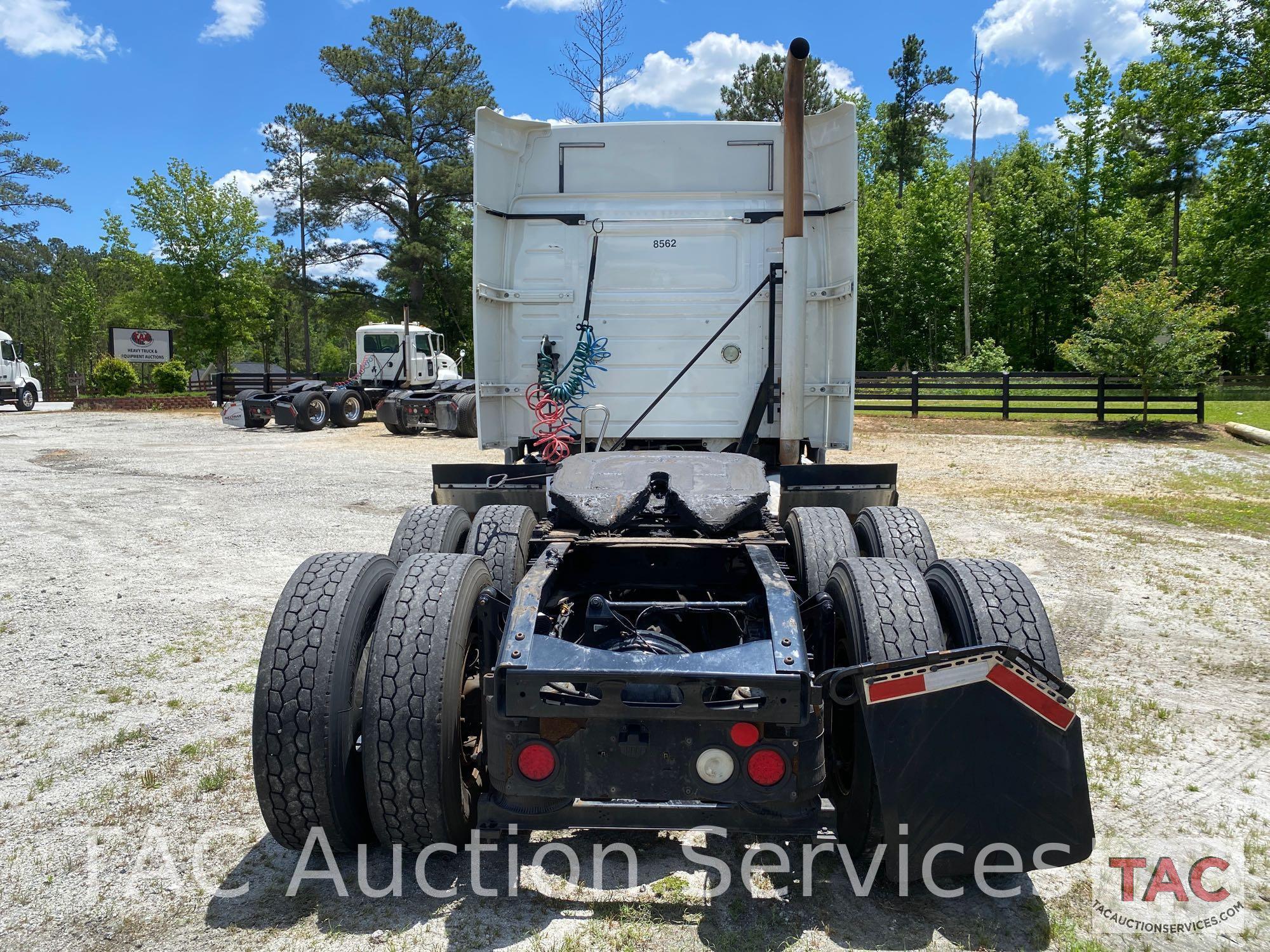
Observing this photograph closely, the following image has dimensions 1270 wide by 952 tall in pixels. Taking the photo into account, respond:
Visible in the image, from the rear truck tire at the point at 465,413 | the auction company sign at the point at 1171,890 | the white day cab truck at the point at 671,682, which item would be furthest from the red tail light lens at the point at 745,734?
the rear truck tire at the point at 465,413

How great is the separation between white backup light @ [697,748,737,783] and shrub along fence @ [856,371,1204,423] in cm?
1834

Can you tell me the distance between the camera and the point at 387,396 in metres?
19.8

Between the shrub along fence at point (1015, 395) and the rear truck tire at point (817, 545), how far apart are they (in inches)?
651

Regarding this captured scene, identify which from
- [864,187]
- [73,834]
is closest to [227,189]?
[864,187]

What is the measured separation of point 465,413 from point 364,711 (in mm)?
16300

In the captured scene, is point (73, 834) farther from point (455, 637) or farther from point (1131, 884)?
point (1131, 884)

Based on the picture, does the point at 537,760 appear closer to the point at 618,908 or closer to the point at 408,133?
the point at 618,908

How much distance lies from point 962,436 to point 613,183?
13.8 meters

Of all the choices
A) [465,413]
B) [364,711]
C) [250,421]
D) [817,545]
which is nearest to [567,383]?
[817,545]

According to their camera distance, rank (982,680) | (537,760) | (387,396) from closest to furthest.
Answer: (982,680) < (537,760) < (387,396)

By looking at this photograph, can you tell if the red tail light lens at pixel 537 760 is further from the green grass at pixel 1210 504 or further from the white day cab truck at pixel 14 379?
the white day cab truck at pixel 14 379

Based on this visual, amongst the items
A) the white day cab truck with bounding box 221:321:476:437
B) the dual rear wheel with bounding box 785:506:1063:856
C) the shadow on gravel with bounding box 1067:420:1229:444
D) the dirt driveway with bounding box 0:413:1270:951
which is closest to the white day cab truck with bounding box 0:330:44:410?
the white day cab truck with bounding box 221:321:476:437

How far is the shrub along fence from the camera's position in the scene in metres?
19.2

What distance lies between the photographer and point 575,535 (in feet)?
11.7
